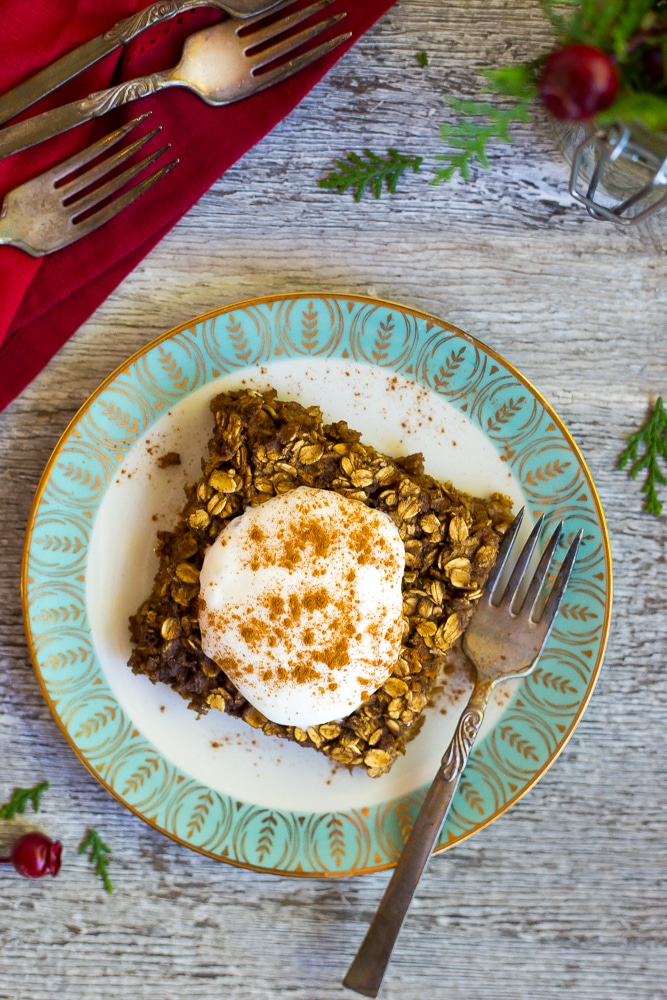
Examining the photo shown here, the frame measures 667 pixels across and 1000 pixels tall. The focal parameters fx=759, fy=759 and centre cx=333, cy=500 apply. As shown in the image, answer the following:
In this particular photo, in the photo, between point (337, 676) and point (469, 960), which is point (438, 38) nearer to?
point (337, 676)

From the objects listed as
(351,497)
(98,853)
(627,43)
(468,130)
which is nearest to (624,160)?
(627,43)

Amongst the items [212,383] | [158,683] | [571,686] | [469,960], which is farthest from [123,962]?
[212,383]

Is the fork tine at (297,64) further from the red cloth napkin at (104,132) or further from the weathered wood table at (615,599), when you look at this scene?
the weathered wood table at (615,599)

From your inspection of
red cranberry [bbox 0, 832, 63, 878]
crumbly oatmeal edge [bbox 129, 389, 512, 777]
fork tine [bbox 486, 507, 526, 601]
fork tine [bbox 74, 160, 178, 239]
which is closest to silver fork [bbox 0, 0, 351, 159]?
fork tine [bbox 74, 160, 178, 239]

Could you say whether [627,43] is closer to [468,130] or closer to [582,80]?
[582,80]

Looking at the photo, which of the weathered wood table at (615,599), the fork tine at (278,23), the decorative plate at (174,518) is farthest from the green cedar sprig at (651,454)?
the fork tine at (278,23)
